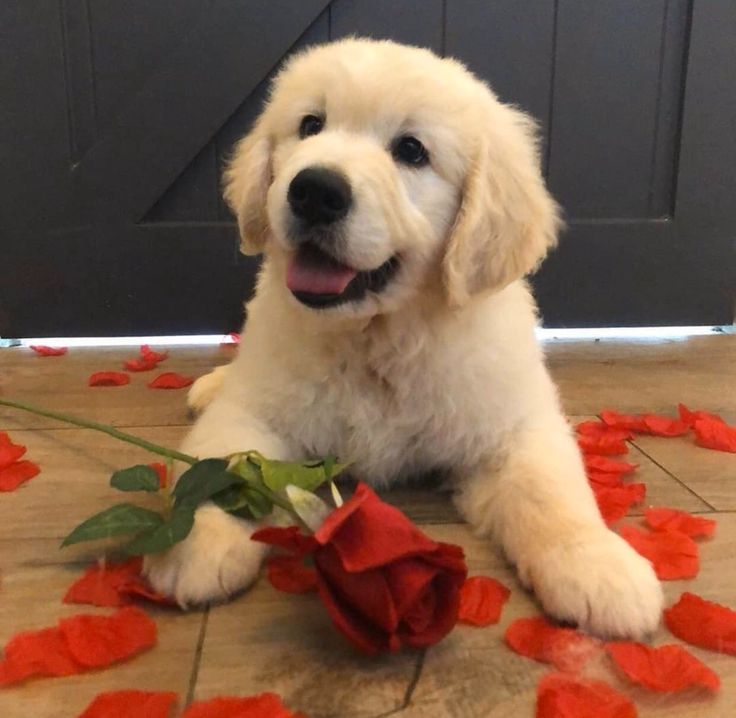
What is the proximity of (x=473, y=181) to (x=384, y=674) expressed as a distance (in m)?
0.90

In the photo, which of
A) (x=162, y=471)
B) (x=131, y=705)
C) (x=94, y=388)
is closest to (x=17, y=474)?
(x=162, y=471)

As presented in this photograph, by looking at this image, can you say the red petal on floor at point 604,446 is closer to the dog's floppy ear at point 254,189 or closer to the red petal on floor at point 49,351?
the dog's floppy ear at point 254,189

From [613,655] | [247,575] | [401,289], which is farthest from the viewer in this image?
[401,289]

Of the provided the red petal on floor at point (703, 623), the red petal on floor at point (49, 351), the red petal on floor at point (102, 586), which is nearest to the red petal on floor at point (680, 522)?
the red petal on floor at point (703, 623)

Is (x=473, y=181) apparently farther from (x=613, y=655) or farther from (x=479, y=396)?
(x=613, y=655)

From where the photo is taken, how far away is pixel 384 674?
1.11 m

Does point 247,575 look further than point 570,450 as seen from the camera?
No

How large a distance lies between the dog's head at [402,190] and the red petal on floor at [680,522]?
1.76 ft

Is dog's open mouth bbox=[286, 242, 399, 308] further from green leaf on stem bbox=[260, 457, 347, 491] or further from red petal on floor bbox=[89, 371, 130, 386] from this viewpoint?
red petal on floor bbox=[89, 371, 130, 386]

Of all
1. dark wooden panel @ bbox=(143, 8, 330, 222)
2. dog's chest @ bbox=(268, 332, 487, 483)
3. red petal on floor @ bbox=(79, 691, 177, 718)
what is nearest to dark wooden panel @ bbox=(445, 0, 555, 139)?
dark wooden panel @ bbox=(143, 8, 330, 222)

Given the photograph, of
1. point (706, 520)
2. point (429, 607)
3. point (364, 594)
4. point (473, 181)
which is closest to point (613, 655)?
point (429, 607)

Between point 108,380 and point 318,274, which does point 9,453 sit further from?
point 318,274

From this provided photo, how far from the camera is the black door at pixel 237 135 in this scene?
283 cm

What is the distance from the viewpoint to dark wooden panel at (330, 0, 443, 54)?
286cm
